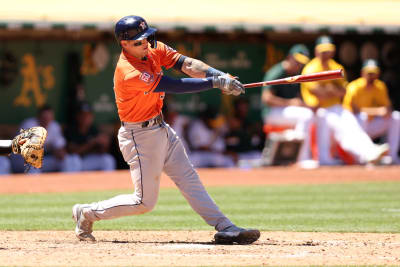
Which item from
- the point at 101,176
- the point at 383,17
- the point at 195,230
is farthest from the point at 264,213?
the point at 383,17

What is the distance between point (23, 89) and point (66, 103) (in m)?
0.79

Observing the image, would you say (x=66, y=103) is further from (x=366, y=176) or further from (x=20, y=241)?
(x=20, y=241)

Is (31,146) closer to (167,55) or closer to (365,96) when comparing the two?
(167,55)

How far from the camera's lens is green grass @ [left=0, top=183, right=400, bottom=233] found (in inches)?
301

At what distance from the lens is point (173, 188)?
1131 centimetres

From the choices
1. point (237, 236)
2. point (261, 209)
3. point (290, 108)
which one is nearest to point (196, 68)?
point (237, 236)

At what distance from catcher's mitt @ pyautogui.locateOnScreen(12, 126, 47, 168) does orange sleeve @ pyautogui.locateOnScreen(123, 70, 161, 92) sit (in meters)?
0.79

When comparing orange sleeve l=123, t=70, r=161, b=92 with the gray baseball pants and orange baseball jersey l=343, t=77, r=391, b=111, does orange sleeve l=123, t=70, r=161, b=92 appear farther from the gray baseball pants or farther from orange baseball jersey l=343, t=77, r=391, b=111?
orange baseball jersey l=343, t=77, r=391, b=111

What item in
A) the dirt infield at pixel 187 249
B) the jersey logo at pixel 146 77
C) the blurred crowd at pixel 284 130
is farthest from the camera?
the blurred crowd at pixel 284 130

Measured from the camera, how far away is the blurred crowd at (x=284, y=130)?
1310 cm

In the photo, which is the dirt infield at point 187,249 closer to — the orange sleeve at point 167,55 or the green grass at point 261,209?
the green grass at point 261,209

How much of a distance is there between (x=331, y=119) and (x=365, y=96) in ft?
4.84

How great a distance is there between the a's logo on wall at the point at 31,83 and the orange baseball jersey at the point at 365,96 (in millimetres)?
5236

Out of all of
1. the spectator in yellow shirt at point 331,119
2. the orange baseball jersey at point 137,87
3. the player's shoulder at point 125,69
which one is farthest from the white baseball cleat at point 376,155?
the player's shoulder at point 125,69
